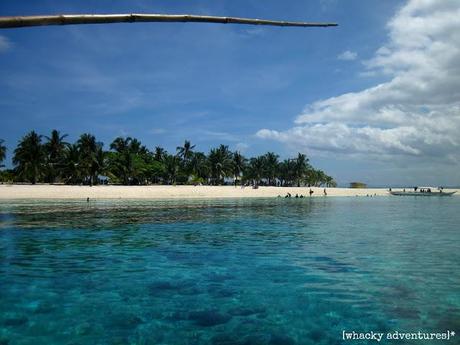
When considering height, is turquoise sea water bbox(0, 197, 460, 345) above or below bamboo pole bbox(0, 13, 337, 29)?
below

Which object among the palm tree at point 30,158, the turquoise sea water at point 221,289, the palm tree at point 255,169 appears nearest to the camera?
the turquoise sea water at point 221,289

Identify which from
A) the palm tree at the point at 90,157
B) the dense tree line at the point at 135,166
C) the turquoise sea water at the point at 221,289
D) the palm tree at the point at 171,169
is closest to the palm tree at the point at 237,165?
the dense tree line at the point at 135,166

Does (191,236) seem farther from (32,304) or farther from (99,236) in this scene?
(32,304)

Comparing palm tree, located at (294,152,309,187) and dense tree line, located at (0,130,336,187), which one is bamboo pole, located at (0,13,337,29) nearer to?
dense tree line, located at (0,130,336,187)

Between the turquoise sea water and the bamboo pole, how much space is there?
19.8ft

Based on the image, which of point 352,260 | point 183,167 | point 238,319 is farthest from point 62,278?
point 183,167

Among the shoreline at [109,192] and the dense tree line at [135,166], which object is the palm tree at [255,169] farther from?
the shoreline at [109,192]

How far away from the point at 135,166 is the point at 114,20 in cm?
11041

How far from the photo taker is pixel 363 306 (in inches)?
376

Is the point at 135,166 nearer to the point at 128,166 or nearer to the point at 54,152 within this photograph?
the point at 128,166

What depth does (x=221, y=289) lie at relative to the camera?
441 inches

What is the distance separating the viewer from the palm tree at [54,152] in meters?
100

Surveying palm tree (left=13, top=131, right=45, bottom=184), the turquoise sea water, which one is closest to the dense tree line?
palm tree (left=13, top=131, right=45, bottom=184)

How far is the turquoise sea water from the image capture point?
26.2 feet
